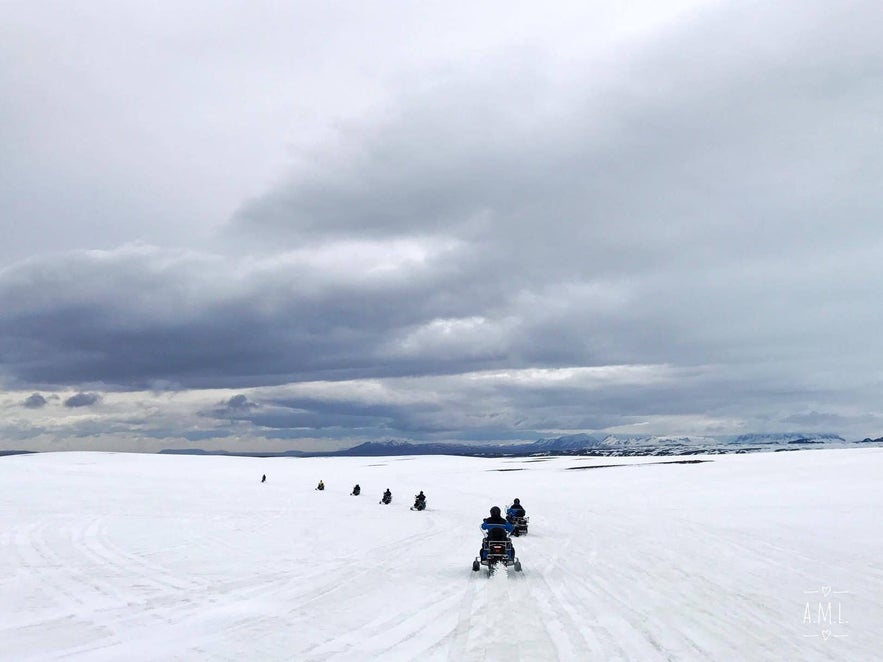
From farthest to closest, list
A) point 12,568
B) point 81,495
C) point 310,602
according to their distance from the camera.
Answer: point 81,495 → point 12,568 → point 310,602

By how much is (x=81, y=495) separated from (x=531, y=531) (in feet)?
99.6

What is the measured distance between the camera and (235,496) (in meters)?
42.5

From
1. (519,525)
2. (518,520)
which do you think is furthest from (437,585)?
(519,525)

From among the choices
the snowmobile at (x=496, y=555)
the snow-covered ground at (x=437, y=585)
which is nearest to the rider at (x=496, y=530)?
the snowmobile at (x=496, y=555)

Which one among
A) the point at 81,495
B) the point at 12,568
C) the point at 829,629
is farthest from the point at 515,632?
the point at 81,495

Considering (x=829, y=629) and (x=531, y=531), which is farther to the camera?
(x=531, y=531)

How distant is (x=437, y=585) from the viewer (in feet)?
48.5

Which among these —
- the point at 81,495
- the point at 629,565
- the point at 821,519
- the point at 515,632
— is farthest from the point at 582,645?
the point at 81,495

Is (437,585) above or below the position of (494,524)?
below

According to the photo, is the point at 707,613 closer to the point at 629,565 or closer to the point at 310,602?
the point at 629,565

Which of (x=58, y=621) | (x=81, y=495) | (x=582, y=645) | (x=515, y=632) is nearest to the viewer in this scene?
Result: (x=582, y=645)

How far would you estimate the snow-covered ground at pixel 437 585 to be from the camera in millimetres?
10047

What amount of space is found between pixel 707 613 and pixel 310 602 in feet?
24.1

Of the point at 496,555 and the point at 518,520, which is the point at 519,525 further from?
the point at 496,555
